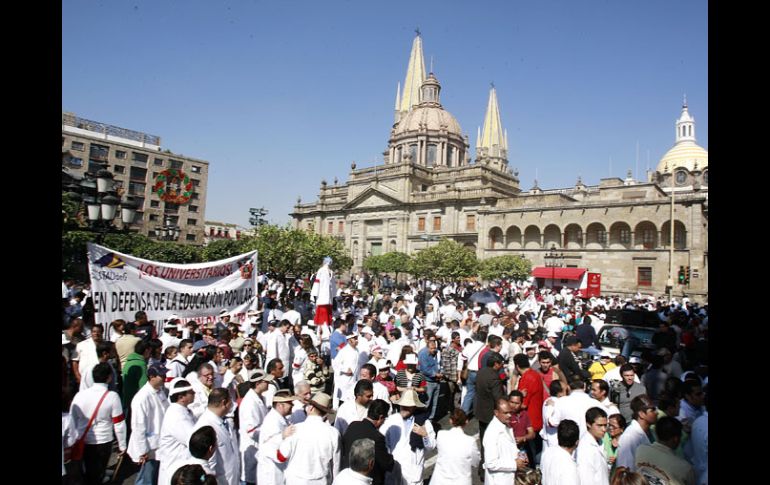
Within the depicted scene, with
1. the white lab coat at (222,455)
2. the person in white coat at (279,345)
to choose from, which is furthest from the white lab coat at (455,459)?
the person in white coat at (279,345)

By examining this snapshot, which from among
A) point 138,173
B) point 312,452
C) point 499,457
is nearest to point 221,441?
point 312,452

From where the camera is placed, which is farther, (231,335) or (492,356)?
(231,335)

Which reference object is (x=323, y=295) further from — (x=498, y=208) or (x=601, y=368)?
(x=498, y=208)

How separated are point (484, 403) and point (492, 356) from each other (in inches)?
28.3

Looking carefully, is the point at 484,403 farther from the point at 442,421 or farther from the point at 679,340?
the point at 679,340

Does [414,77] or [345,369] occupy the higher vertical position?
[414,77]

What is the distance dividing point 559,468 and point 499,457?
72 centimetres

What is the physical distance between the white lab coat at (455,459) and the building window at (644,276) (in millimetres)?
35716

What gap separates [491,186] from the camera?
4719 centimetres

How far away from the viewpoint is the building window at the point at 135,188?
198 feet

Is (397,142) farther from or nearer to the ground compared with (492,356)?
farther from the ground

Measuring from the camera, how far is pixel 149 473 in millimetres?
5105
